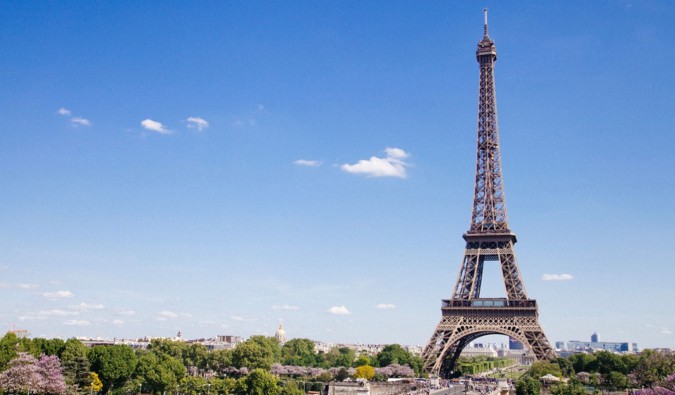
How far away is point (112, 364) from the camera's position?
252 feet

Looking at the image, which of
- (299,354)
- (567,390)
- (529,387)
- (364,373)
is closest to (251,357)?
(364,373)

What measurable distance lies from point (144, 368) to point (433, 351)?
39.3m

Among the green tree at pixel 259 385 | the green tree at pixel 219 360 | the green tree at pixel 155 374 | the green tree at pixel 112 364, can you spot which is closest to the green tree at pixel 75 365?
the green tree at pixel 112 364

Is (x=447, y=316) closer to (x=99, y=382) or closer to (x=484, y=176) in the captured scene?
(x=484, y=176)

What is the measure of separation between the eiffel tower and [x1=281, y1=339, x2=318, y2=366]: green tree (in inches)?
1258

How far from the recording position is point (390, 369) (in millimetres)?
102125

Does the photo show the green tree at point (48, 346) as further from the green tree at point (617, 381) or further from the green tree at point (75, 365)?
the green tree at point (617, 381)

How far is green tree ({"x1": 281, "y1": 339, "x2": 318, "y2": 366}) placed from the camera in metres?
122

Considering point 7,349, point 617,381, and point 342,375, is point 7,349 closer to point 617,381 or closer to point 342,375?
point 342,375

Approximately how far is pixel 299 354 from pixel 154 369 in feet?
203

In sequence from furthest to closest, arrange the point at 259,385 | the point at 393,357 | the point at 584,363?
the point at 393,357 → the point at 584,363 → the point at 259,385

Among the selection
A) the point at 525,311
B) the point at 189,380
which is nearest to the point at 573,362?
the point at 525,311

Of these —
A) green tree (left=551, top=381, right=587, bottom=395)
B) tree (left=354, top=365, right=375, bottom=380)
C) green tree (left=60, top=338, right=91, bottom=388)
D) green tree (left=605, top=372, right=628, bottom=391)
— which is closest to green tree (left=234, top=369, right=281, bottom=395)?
green tree (left=60, top=338, right=91, bottom=388)

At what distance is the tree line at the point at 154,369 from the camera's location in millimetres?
61719
